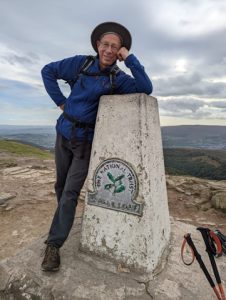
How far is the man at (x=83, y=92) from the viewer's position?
13.4ft

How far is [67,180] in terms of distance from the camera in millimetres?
4332

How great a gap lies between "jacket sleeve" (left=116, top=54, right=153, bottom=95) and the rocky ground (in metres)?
2.66

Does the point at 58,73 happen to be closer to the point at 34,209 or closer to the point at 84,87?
the point at 84,87

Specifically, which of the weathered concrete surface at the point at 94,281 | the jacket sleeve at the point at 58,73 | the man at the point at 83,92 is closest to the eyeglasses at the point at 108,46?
the man at the point at 83,92

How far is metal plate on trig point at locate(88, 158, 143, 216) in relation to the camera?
159 inches

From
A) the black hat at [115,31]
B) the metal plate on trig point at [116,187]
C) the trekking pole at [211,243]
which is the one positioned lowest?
the trekking pole at [211,243]

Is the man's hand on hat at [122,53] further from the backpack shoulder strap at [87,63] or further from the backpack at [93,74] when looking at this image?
the backpack shoulder strap at [87,63]

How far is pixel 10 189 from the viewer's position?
1031 centimetres

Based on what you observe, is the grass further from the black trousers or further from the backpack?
the backpack

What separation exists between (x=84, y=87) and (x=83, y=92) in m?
0.08

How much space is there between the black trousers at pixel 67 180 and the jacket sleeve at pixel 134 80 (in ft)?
3.52

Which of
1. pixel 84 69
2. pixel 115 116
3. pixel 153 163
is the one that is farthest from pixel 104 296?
pixel 84 69

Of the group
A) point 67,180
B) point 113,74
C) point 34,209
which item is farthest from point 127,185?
point 34,209

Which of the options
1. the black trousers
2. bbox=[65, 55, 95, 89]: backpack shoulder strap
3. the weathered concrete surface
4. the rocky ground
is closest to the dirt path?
the rocky ground
